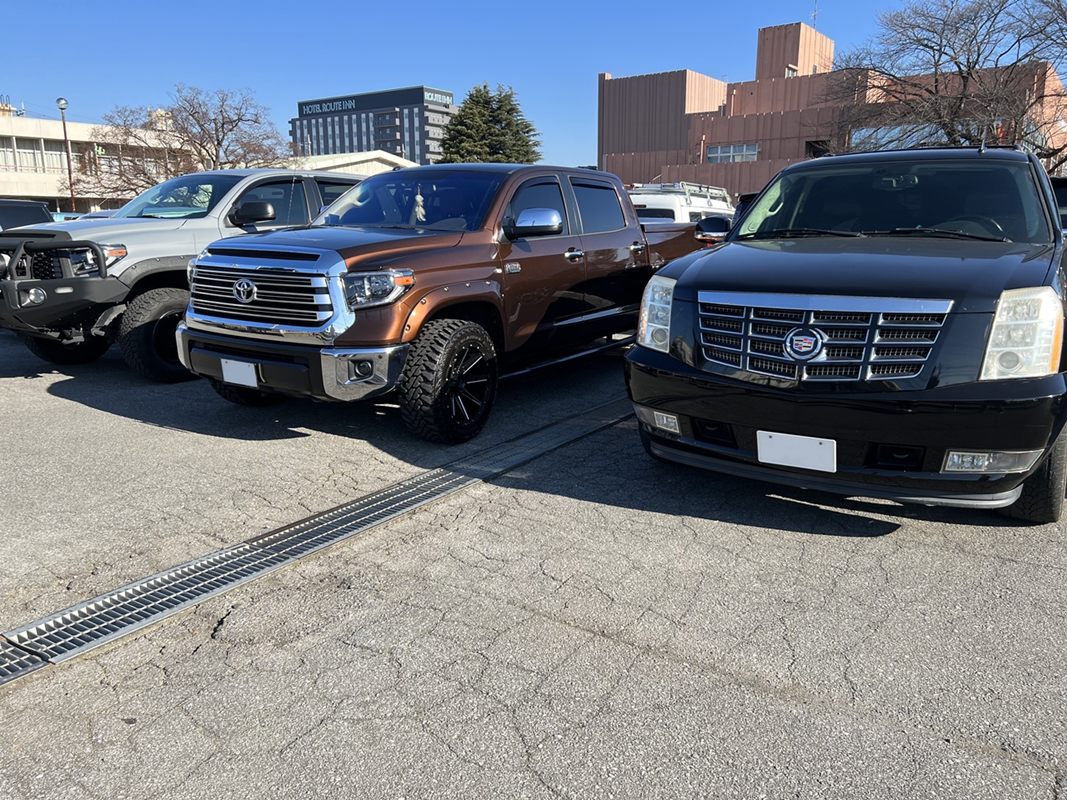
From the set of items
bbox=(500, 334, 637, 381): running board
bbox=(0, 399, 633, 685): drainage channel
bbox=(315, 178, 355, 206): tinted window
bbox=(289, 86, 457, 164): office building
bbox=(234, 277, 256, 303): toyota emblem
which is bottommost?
bbox=(0, 399, 633, 685): drainage channel

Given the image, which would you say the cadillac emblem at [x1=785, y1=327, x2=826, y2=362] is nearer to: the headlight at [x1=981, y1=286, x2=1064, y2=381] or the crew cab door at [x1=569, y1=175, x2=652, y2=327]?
the headlight at [x1=981, y1=286, x2=1064, y2=381]

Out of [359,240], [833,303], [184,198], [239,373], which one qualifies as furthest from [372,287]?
[184,198]

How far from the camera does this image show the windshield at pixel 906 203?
14.1ft

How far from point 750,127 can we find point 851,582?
Answer: 5169cm

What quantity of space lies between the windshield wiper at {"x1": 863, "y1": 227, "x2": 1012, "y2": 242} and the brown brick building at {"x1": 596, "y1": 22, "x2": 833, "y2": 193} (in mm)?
44890

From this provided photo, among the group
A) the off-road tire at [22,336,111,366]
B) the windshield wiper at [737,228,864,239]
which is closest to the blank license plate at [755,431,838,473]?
the windshield wiper at [737,228,864,239]

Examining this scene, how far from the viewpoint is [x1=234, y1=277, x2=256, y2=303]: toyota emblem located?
16.1ft

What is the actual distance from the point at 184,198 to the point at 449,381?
4.46 m

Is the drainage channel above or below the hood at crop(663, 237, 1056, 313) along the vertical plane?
below

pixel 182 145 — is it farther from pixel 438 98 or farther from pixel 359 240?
pixel 438 98

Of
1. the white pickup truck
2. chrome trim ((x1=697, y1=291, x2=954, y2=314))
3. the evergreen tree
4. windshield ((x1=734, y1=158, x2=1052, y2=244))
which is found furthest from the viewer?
the evergreen tree

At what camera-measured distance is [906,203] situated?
15.2ft

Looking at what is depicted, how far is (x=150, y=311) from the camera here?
6.75 m

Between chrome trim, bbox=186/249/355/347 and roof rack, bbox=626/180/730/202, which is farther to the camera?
roof rack, bbox=626/180/730/202
